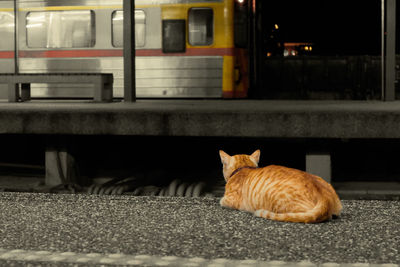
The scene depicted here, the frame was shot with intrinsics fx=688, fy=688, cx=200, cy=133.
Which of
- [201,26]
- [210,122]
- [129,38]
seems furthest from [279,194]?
[201,26]

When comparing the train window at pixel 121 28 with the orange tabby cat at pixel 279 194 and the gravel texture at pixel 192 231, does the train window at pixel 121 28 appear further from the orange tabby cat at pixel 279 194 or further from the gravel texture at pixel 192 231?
the orange tabby cat at pixel 279 194

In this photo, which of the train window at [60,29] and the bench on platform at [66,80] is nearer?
the bench on platform at [66,80]

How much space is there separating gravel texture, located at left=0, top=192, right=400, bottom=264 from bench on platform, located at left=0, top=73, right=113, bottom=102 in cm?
408

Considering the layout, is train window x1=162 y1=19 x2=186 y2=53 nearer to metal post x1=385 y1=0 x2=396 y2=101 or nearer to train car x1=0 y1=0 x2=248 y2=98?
train car x1=0 y1=0 x2=248 y2=98

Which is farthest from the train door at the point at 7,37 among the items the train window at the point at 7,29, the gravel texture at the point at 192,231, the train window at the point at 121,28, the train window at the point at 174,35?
the gravel texture at the point at 192,231

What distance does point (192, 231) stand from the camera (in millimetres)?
5996

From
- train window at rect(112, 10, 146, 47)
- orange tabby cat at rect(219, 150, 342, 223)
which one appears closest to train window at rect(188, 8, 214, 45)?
train window at rect(112, 10, 146, 47)

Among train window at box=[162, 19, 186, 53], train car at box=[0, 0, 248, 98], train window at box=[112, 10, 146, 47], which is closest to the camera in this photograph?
train car at box=[0, 0, 248, 98]

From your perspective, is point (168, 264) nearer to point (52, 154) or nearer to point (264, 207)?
point (264, 207)

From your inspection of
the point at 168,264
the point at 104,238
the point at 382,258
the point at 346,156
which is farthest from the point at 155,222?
the point at 346,156

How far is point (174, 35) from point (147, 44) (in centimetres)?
65

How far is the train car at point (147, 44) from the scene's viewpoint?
14.9 meters

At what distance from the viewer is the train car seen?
1491 cm

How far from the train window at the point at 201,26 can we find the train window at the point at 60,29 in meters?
2.31
